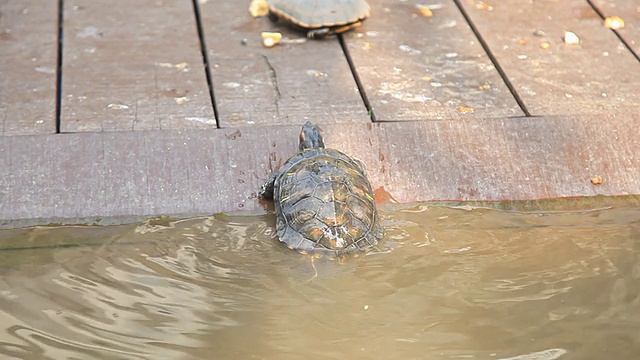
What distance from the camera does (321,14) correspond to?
→ 4805 mm

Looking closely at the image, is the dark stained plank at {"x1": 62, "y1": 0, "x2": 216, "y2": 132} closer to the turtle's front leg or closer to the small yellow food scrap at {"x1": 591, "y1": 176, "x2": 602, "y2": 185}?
the turtle's front leg

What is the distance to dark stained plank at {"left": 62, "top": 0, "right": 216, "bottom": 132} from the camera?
419 centimetres

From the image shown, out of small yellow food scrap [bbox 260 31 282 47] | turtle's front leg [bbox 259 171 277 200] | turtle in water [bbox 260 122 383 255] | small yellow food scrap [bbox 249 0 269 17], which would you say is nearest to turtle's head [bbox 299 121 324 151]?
turtle in water [bbox 260 122 383 255]

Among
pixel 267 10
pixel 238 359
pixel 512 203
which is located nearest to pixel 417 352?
pixel 238 359

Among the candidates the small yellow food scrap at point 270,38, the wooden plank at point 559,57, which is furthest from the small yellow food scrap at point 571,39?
the small yellow food scrap at point 270,38

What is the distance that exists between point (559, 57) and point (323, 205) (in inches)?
74.4

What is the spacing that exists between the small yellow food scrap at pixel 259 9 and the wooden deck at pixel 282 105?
4cm

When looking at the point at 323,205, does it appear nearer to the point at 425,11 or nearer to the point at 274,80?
the point at 274,80

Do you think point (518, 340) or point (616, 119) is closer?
point (518, 340)

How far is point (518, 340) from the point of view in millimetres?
3236

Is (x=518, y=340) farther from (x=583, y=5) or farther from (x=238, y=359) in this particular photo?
(x=583, y=5)

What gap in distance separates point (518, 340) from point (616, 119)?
1589 mm

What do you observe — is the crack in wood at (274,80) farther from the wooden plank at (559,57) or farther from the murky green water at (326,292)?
the wooden plank at (559,57)

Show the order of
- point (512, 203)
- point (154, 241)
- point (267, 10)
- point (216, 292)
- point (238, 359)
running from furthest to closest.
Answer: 1. point (267, 10)
2. point (512, 203)
3. point (154, 241)
4. point (216, 292)
5. point (238, 359)
